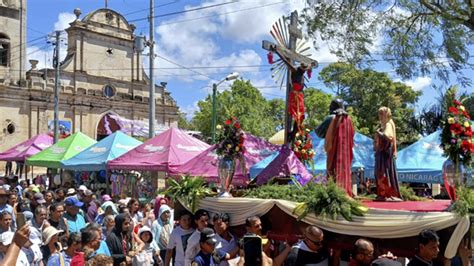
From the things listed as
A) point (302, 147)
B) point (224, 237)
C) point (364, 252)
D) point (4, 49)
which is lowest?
point (224, 237)

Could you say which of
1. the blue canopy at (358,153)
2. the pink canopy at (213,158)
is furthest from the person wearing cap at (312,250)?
the blue canopy at (358,153)

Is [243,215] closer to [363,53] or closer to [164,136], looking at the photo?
[363,53]

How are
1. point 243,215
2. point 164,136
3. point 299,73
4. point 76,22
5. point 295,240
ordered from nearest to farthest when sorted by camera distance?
point 295,240 < point 243,215 < point 299,73 < point 164,136 < point 76,22

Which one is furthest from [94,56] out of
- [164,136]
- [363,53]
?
[363,53]

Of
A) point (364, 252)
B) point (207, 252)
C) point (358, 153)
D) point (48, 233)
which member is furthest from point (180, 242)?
point (358, 153)

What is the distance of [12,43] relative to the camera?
34531mm

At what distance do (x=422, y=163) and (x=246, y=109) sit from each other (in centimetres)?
2941

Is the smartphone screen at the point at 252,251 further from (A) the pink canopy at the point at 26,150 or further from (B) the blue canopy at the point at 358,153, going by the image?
(A) the pink canopy at the point at 26,150

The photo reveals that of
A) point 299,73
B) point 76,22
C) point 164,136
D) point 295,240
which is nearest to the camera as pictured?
point 295,240

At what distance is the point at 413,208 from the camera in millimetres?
6418

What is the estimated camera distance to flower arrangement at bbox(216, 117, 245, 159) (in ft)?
29.1

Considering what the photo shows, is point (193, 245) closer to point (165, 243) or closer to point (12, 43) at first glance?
point (165, 243)

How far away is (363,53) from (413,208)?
5.94 m

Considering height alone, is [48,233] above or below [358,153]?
below
